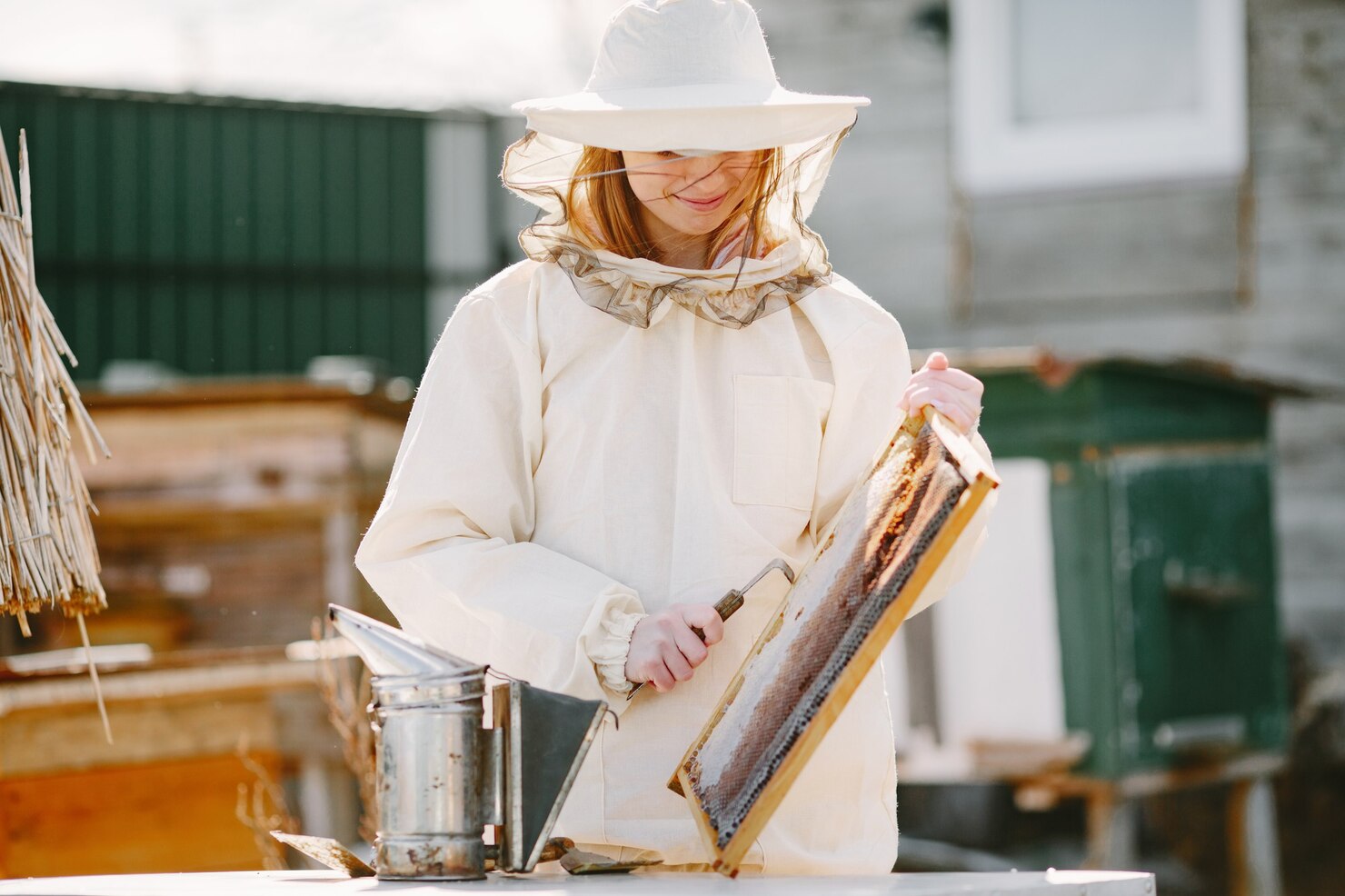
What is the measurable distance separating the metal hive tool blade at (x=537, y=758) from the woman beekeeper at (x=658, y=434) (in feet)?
0.68

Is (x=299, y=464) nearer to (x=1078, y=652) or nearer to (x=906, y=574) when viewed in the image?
(x=1078, y=652)

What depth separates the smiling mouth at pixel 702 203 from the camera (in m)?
2.33

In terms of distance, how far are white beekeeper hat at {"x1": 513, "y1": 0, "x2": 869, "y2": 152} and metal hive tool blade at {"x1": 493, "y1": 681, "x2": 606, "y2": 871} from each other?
0.80 metres

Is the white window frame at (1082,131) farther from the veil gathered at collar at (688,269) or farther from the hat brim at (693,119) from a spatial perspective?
the hat brim at (693,119)

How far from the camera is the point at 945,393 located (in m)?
2.05

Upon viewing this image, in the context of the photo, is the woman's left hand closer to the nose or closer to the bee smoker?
the nose

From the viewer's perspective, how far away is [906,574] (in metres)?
1.80

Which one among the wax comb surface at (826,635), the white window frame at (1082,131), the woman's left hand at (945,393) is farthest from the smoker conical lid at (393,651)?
the white window frame at (1082,131)

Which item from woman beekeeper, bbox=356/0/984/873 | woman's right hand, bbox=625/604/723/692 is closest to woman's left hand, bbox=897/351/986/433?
woman beekeeper, bbox=356/0/984/873

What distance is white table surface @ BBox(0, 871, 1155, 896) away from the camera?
1698 millimetres

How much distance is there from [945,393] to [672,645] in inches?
18.9

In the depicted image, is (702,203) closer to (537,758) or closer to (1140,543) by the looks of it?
(537,758)

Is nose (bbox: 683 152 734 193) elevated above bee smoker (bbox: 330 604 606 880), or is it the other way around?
nose (bbox: 683 152 734 193)

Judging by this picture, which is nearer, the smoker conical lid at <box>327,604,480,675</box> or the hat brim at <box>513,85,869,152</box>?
the smoker conical lid at <box>327,604,480,675</box>
